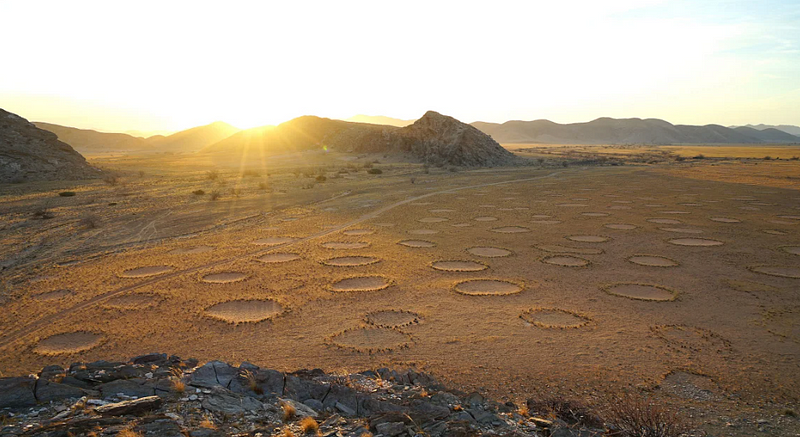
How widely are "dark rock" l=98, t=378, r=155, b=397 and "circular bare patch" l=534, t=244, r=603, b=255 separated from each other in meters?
11.3

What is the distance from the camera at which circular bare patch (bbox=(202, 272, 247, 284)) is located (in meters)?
11.0

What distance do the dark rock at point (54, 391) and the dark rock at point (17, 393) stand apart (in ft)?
0.22

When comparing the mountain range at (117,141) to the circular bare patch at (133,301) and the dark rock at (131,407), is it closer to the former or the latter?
the circular bare patch at (133,301)

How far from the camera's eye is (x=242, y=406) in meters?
5.19

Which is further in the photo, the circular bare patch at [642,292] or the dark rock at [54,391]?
the circular bare patch at [642,292]

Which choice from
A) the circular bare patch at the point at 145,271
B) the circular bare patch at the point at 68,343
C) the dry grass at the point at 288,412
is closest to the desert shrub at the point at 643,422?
the dry grass at the point at 288,412

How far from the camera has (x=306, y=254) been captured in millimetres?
13531

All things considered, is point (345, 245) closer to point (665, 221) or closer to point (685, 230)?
point (685, 230)

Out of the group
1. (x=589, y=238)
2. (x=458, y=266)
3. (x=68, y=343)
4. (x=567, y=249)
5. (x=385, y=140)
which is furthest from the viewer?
(x=385, y=140)

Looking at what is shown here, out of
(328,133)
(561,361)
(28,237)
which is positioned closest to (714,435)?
(561,361)

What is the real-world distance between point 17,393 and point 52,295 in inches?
237

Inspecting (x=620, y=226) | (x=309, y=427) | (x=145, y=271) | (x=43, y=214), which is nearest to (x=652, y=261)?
(x=620, y=226)

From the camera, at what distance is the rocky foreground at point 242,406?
15.2ft

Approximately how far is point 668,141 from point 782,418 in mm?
201450
